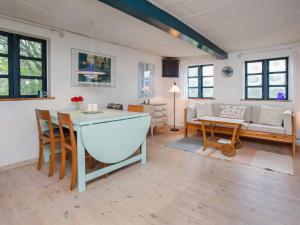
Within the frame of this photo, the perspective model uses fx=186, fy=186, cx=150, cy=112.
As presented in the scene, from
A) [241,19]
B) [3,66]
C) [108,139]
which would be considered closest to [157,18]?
[241,19]

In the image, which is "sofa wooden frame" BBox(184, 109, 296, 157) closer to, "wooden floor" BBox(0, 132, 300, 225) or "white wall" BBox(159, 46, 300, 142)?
"wooden floor" BBox(0, 132, 300, 225)

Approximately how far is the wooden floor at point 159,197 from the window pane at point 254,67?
8.17 ft

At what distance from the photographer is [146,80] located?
4.95 meters

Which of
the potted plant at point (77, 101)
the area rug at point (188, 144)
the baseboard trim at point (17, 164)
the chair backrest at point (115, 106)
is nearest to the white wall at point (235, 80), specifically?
the area rug at point (188, 144)

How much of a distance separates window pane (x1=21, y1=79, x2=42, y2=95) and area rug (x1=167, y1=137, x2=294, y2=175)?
2.58 m

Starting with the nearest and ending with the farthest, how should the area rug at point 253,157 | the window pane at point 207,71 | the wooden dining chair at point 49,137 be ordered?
the wooden dining chair at point 49,137, the area rug at point 253,157, the window pane at point 207,71

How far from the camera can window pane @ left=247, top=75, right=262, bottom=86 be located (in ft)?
14.4

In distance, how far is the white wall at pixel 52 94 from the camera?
2.65 metres

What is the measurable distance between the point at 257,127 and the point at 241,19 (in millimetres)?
1998

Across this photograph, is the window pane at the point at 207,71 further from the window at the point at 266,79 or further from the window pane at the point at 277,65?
the window pane at the point at 277,65

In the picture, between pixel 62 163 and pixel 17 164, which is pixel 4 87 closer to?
pixel 17 164

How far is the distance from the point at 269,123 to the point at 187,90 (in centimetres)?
231

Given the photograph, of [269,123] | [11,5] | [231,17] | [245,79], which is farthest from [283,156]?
[11,5]

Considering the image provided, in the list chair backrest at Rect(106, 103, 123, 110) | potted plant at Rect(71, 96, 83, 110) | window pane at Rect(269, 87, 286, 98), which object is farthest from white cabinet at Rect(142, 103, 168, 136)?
window pane at Rect(269, 87, 286, 98)
